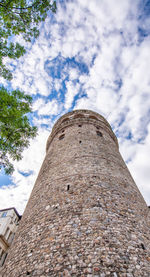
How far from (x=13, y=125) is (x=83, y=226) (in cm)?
540

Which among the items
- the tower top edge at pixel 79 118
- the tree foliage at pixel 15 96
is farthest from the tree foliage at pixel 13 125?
the tower top edge at pixel 79 118

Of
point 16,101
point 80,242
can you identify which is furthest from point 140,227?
point 16,101

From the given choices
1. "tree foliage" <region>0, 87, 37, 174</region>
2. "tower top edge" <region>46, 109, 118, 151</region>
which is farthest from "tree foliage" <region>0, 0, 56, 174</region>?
"tower top edge" <region>46, 109, 118, 151</region>

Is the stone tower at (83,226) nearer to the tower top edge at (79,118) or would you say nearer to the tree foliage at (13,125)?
the tree foliage at (13,125)

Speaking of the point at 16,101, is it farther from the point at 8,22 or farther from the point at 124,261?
the point at 124,261

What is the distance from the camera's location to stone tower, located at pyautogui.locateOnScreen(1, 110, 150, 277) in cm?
446

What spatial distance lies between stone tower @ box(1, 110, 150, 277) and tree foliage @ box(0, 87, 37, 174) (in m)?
2.12

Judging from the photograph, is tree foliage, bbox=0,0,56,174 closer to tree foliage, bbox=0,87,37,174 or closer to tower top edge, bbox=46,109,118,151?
tree foliage, bbox=0,87,37,174

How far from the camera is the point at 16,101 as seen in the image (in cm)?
779

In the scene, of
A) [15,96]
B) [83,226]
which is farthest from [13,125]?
[83,226]

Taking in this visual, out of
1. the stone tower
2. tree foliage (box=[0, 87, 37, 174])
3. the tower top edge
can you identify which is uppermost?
the tower top edge

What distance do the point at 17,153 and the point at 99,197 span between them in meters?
4.90

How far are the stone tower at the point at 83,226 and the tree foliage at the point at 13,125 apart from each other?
2.12 m

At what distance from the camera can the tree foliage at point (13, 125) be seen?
7.29 meters
